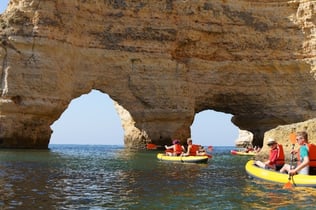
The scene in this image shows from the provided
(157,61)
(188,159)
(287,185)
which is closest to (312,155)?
(287,185)

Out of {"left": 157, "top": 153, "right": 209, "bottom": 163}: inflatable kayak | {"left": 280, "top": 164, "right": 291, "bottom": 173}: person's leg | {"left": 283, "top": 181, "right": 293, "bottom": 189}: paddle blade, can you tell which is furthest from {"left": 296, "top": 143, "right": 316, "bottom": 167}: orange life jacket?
{"left": 157, "top": 153, "right": 209, "bottom": 163}: inflatable kayak

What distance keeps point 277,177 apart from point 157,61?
2339 cm

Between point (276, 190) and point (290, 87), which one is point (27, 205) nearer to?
point (276, 190)

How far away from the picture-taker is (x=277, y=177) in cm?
1329

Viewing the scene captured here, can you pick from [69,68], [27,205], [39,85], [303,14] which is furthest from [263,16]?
[27,205]

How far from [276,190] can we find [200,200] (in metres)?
2.64

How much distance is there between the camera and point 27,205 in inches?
374

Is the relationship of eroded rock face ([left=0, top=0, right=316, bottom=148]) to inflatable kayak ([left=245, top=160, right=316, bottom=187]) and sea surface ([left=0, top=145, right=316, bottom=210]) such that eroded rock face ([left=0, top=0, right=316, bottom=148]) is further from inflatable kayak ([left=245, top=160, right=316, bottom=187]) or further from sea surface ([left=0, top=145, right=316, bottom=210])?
inflatable kayak ([left=245, top=160, right=316, bottom=187])

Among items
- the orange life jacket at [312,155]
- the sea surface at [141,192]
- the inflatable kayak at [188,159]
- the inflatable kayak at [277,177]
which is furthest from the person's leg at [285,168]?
the inflatable kayak at [188,159]

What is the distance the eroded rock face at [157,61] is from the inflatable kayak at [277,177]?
65.2 feet

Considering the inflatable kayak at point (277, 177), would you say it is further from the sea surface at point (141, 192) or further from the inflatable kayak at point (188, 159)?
the inflatable kayak at point (188, 159)

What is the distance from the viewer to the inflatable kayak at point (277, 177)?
12156 mm

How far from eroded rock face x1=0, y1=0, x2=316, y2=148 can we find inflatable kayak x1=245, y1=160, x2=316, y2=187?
65.2 ft

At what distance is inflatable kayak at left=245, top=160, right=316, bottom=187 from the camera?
12156mm
